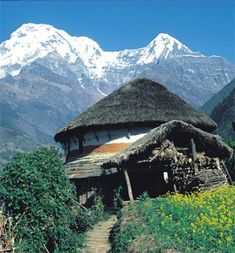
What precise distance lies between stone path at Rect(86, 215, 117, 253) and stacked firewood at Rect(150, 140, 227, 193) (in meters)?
4.08

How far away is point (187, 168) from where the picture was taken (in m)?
26.6

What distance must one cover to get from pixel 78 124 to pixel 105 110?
6.36ft

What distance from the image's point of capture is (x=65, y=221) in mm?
19969

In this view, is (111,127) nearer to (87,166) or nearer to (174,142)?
(87,166)

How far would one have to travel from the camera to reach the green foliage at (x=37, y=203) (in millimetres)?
18906

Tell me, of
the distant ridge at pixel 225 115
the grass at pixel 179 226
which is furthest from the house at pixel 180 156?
the distant ridge at pixel 225 115

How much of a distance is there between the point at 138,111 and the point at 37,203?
14706 mm

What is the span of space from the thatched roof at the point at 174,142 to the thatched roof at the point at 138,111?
5.19 metres

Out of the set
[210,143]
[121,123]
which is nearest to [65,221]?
[210,143]

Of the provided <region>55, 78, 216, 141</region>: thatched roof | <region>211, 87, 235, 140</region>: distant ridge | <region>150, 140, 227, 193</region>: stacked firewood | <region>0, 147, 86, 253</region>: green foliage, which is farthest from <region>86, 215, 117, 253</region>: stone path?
<region>211, 87, 235, 140</region>: distant ridge

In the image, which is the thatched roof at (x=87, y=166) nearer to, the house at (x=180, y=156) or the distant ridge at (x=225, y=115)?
the house at (x=180, y=156)

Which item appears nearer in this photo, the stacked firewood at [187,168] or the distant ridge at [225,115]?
the stacked firewood at [187,168]

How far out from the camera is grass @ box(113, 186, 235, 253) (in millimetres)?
15039

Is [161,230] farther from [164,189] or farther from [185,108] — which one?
[185,108]
